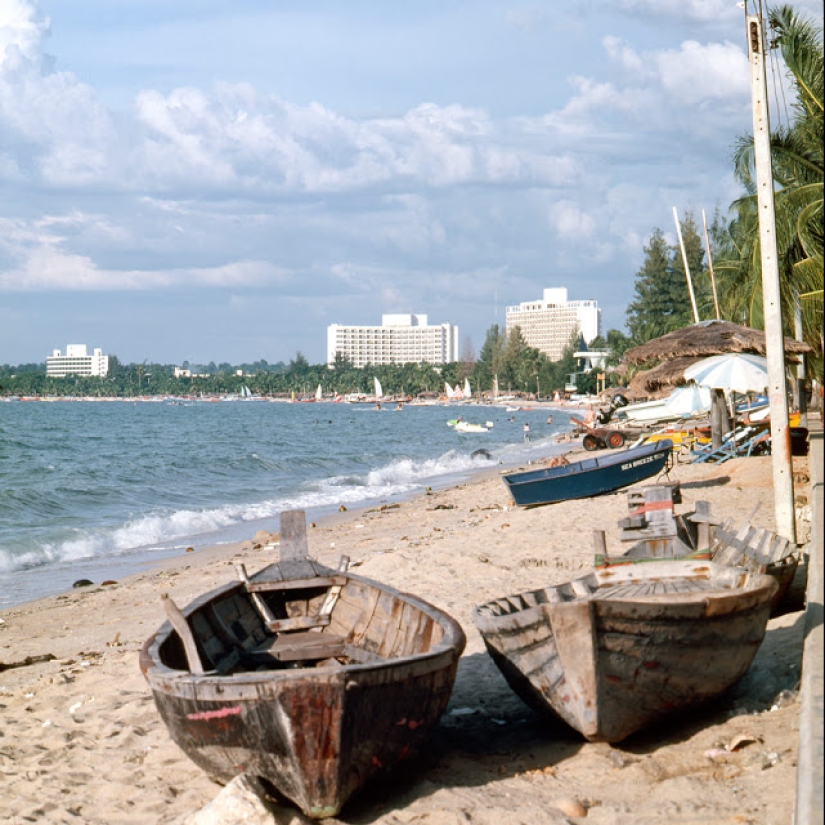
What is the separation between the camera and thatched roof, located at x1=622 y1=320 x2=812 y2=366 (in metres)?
19.1

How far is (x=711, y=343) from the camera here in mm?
19453

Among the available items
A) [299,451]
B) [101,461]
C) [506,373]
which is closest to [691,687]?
[101,461]

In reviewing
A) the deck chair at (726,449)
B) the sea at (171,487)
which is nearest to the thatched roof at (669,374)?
the deck chair at (726,449)

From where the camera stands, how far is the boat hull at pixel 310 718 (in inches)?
215

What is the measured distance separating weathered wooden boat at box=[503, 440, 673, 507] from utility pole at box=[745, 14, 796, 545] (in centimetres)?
844

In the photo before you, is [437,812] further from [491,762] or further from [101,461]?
[101,461]

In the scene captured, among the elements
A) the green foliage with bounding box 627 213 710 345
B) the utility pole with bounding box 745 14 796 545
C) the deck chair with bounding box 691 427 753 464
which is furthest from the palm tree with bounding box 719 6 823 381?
the green foliage with bounding box 627 213 710 345

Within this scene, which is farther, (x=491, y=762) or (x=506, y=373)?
(x=506, y=373)

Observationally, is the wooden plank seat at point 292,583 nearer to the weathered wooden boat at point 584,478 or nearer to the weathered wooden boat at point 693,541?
the weathered wooden boat at point 693,541

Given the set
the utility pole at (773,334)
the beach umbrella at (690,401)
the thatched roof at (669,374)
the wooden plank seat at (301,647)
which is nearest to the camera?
the wooden plank seat at (301,647)

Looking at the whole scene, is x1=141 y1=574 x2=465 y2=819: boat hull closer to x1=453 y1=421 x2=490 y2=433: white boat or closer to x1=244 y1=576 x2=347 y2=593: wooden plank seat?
x1=244 y1=576 x2=347 y2=593: wooden plank seat

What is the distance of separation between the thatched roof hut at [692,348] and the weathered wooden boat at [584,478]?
1878 millimetres

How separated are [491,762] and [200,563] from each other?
38.4ft

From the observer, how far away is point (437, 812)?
5.73m
